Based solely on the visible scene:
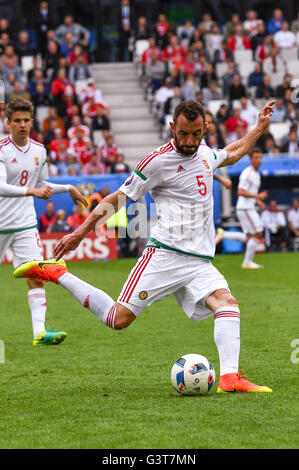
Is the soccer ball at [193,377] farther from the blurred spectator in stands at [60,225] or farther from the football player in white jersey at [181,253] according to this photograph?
the blurred spectator in stands at [60,225]

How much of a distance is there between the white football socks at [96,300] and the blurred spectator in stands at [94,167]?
15185mm

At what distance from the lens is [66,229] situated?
66.4 feet

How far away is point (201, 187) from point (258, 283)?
Answer: 26.7 ft

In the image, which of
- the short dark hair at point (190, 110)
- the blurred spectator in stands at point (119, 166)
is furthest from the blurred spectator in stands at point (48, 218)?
the short dark hair at point (190, 110)

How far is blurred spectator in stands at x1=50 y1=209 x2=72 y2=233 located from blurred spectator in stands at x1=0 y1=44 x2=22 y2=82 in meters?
5.25

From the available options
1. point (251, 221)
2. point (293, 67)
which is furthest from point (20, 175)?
point (293, 67)

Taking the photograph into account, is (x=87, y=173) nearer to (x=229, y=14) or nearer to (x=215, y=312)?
(x=229, y=14)

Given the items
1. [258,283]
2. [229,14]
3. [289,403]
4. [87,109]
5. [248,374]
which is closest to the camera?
[289,403]

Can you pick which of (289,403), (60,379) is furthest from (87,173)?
(289,403)

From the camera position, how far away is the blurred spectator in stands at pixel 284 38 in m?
27.2

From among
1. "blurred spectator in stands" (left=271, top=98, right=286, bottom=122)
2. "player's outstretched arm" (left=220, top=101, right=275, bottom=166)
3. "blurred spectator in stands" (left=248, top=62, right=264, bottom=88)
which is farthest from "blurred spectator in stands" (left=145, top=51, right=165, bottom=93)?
"player's outstretched arm" (left=220, top=101, right=275, bottom=166)

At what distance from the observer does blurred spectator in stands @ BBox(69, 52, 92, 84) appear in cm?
2512

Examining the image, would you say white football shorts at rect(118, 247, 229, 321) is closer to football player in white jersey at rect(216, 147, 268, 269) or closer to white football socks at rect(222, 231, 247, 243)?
football player in white jersey at rect(216, 147, 268, 269)

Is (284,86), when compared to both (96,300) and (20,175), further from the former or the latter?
(96,300)
